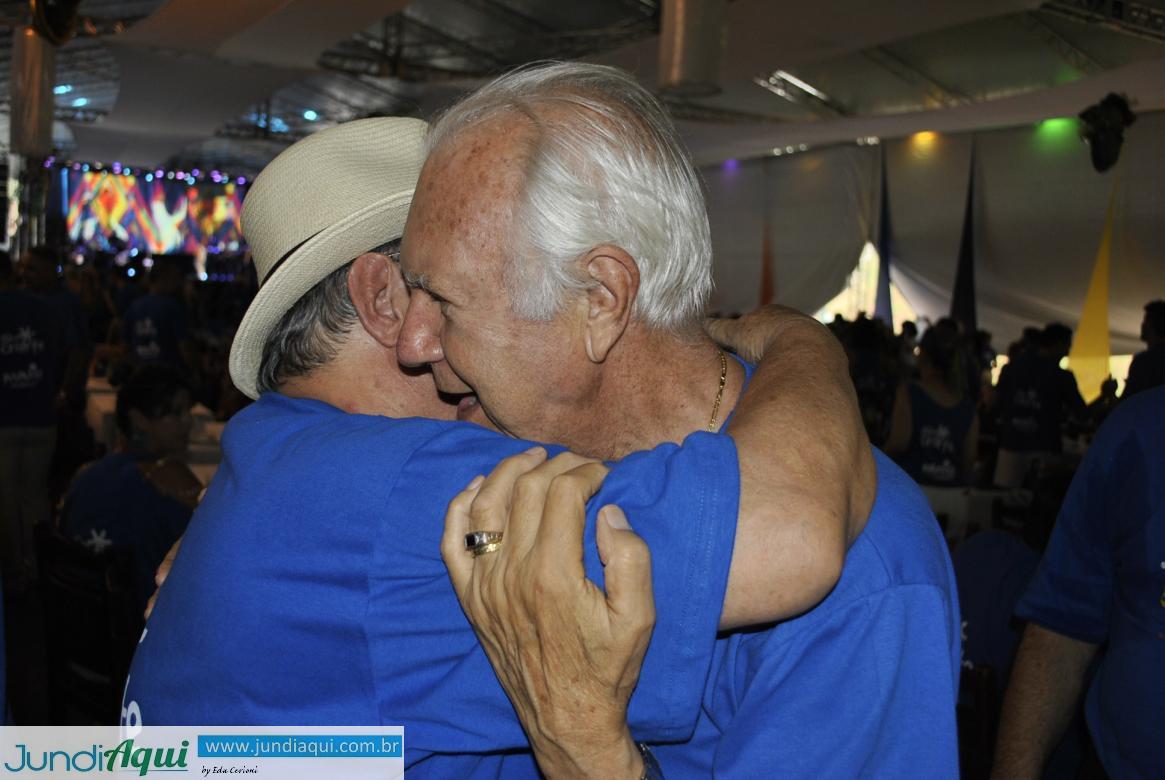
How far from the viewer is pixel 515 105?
1.11 meters

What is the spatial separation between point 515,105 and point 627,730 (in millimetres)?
645

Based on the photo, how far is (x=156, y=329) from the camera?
7223 millimetres

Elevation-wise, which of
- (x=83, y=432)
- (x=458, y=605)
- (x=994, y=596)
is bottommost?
(x=83, y=432)

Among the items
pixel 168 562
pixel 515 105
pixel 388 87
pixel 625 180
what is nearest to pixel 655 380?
pixel 625 180

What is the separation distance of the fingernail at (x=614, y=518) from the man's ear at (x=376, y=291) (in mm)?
510

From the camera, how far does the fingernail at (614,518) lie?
0.89 metres

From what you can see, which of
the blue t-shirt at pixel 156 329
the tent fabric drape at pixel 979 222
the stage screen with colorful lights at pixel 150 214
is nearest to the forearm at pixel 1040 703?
the blue t-shirt at pixel 156 329

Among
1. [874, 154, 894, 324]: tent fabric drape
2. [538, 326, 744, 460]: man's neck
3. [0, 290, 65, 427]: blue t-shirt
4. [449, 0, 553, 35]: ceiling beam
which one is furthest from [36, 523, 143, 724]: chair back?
[449, 0, 553, 35]: ceiling beam

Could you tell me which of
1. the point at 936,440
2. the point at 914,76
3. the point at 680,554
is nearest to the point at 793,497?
the point at 680,554

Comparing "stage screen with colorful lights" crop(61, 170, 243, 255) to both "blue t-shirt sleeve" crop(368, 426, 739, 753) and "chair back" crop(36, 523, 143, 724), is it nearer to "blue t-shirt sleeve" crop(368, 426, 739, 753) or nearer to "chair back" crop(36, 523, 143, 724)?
"chair back" crop(36, 523, 143, 724)

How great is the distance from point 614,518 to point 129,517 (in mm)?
3325

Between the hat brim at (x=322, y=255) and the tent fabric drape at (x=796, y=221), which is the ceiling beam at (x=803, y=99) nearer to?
the tent fabric drape at (x=796, y=221)

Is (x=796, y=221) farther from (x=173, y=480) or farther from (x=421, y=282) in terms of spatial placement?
(x=421, y=282)

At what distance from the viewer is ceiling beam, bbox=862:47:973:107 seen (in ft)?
41.5
